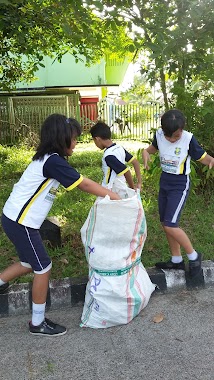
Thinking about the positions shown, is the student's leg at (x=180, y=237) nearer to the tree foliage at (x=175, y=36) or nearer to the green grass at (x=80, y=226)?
the green grass at (x=80, y=226)

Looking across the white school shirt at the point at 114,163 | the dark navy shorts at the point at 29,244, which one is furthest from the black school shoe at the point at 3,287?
the white school shirt at the point at 114,163

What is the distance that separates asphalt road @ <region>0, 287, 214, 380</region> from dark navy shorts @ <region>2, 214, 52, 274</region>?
0.55m

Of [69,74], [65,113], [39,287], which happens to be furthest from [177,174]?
[69,74]

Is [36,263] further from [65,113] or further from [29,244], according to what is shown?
[65,113]

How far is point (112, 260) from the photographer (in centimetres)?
287

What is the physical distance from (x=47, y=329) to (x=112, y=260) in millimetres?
695

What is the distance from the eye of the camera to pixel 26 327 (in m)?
3.03

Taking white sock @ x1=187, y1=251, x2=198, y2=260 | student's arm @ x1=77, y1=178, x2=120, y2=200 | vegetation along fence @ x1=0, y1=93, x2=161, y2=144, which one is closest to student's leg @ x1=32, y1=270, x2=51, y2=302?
student's arm @ x1=77, y1=178, x2=120, y2=200

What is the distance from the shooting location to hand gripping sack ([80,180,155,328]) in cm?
286

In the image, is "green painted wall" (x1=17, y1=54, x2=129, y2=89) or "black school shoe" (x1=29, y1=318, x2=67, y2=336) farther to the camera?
"green painted wall" (x1=17, y1=54, x2=129, y2=89)

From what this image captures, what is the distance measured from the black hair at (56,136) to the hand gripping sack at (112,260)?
0.49 metres

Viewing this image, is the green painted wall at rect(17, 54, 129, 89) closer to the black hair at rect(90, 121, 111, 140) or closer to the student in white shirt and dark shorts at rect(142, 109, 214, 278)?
the black hair at rect(90, 121, 111, 140)

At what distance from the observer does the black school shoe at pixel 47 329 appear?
2855 mm

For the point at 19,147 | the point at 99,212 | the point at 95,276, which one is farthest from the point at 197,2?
the point at 19,147
